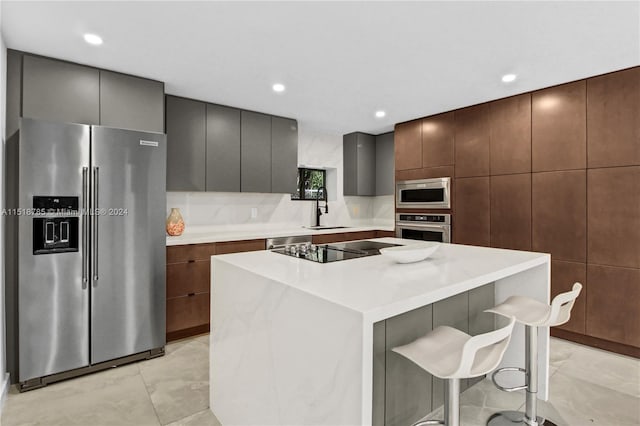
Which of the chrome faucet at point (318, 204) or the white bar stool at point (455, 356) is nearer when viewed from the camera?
the white bar stool at point (455, 356)

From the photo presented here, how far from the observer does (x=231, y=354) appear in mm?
1804

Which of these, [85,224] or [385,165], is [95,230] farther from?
[385,165]

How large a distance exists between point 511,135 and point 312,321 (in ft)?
10.3

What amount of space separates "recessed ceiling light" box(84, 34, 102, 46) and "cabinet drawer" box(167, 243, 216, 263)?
5.29ft

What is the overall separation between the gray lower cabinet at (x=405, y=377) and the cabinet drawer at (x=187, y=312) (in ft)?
6.83

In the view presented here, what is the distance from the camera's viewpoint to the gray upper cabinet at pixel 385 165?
195 inches

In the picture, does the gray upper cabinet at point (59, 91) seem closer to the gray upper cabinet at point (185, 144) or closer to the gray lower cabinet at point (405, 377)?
the gray upper cabinet at point (185, 144)

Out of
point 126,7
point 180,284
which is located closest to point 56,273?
point 180,284

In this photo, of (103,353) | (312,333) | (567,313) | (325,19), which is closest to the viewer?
(312,333)

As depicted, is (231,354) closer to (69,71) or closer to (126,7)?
(126,7)

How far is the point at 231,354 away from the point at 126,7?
1.95 m

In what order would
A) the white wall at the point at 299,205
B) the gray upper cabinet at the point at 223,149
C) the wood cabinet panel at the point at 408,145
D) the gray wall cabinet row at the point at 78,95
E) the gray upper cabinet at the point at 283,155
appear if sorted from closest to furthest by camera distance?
the gray wall cabinet row at the point at 78,95 < the gray upper cabinet at the point at 223,149 < the white wall at the point at 299,205 < the gray upper cabinet at the point at 283,155 < the wood cabinet panel at the point at 408,145

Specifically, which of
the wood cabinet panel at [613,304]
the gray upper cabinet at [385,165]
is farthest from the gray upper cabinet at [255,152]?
the wood cabinet panel at [613,304]

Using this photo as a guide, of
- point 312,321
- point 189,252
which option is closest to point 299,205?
point 189,252
